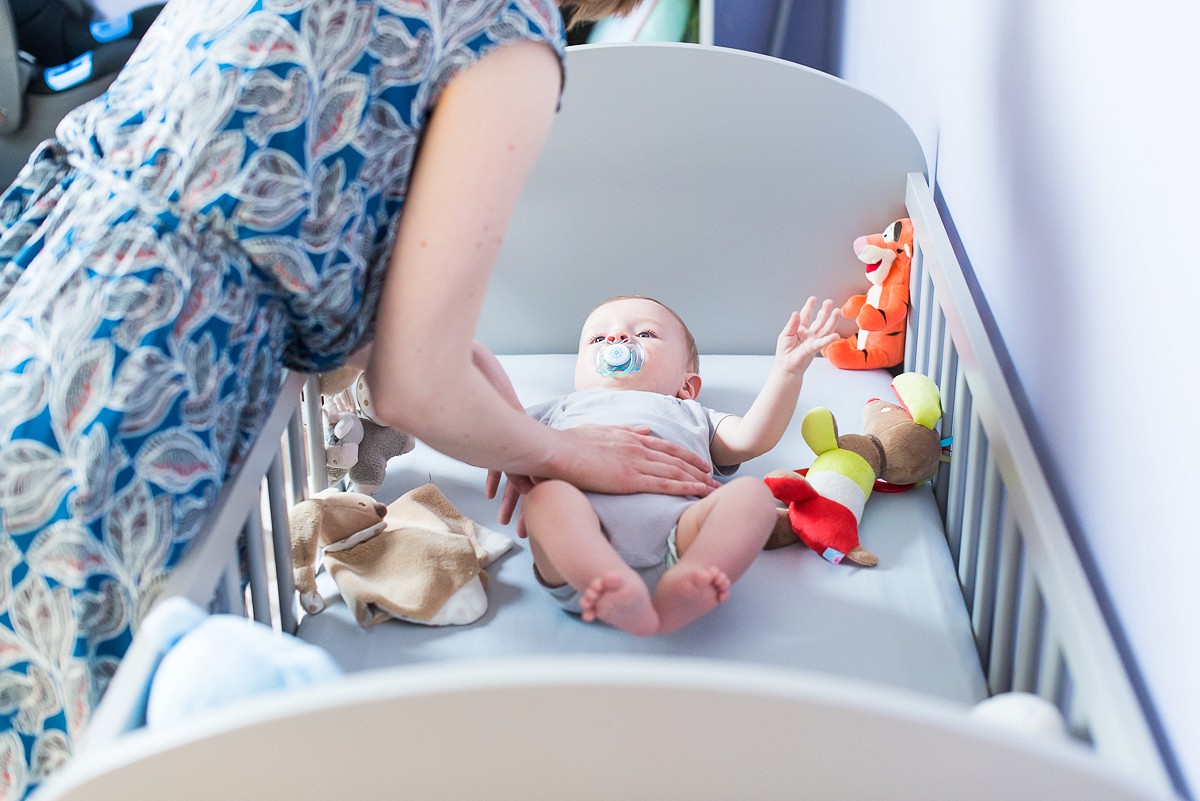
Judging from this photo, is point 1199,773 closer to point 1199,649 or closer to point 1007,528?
point 1199,649

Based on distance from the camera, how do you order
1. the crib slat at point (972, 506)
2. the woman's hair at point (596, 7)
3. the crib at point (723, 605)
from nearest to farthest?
the crib at point (723, 605) < the woman's hair at point (596, 7) < the crib slat at point (972, 506)

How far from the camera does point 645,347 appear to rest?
1.46 metres

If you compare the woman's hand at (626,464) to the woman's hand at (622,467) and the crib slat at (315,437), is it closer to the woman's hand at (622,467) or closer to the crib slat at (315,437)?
the woman's hand at (622,467)

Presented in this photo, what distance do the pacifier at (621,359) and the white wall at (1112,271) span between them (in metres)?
0.42

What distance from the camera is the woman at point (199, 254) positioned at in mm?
744

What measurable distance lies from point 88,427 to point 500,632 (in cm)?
48

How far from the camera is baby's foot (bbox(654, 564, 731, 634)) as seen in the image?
95 cm

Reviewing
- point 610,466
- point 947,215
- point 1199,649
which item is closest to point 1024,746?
point 1199,649

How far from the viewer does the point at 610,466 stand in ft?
3.65

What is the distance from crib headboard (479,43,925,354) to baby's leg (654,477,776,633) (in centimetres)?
70

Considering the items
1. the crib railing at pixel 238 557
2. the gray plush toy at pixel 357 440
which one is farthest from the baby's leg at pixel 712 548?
the gray plush toy at pixel 357 440

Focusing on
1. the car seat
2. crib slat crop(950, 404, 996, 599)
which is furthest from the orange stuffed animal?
the car seat

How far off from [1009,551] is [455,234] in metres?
0.56

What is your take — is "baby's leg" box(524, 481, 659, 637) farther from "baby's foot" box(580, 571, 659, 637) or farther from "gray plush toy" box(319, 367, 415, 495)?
"gray plush toy" box(319, 367, 415, 495)
